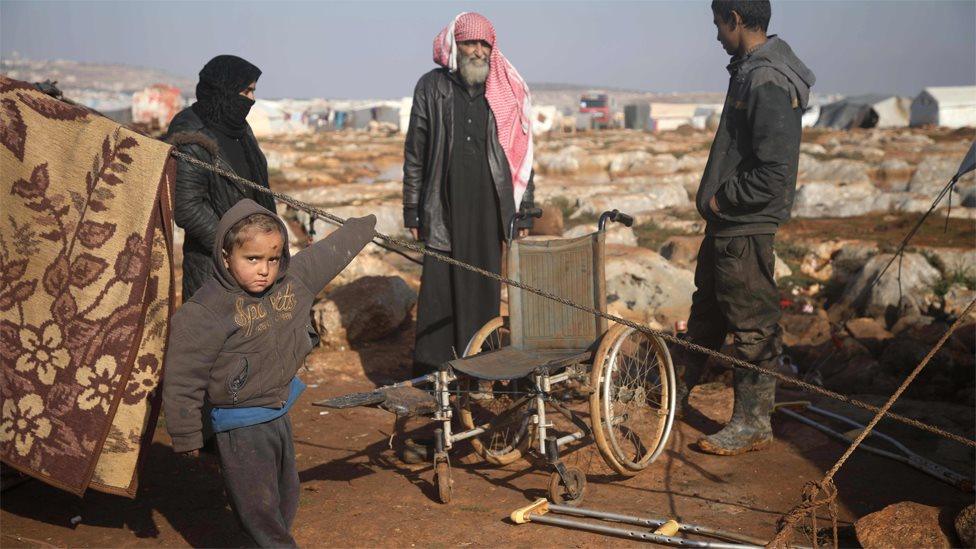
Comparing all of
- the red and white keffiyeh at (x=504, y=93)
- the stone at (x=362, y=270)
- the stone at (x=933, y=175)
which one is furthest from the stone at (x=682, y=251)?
the stone at (x=933, y=175)

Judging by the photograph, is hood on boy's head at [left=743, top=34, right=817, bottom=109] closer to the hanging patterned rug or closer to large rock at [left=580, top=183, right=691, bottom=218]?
the hanging patterned rug

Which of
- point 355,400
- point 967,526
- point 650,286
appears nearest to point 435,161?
point 355,400

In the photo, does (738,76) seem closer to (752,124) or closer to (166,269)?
(752,124)

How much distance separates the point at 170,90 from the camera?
49.0 metres

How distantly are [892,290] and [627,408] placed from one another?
5040 millimetres

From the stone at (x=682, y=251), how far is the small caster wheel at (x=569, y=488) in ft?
21.5

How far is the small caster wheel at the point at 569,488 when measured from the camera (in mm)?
4109

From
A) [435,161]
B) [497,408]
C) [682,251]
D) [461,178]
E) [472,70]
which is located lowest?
[497,408]

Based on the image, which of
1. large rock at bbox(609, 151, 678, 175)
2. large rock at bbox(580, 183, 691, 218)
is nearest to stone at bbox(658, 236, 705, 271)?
large rock at bbox(580, 183, 691, 218)

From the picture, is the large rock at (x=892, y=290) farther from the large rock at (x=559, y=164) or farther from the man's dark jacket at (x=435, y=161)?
the large rock at (x=559, y=164)

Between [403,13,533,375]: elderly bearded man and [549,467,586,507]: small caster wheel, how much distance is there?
4.86 ft

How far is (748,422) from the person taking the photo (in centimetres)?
489

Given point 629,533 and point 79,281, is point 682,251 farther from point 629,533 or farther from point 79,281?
point 79,281

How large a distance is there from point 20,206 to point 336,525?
188 centimetres
